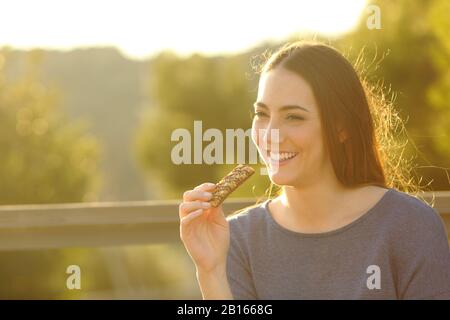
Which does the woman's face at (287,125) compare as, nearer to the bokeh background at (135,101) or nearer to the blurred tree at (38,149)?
the bokeh background at (135,101)

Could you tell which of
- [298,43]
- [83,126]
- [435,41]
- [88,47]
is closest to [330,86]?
[298,43]

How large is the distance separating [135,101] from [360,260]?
68020mm

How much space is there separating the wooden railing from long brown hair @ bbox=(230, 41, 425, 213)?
125 cm

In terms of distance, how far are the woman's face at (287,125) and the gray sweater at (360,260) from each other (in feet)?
0.75

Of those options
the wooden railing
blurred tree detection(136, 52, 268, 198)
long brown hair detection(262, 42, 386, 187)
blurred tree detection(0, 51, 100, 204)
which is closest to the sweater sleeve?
long brown hair detection(262, 42, 386, 187)

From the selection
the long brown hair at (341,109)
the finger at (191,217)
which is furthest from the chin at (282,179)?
the finger at (191,217)

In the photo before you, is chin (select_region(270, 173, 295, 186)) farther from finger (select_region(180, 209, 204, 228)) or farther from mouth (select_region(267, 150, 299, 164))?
finger (select_region(180, 209, 204, 228))

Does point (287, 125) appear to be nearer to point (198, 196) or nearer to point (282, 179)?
point (282, 179)

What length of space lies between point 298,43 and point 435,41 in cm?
2341

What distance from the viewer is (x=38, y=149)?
2691 centimetres

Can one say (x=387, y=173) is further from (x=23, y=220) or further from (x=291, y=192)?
(x=23, y=220)

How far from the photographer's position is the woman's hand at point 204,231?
2.64 metres

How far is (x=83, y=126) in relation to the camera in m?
28.3

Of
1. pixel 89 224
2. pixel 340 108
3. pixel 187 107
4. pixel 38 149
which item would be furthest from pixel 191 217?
pixel 187 107
